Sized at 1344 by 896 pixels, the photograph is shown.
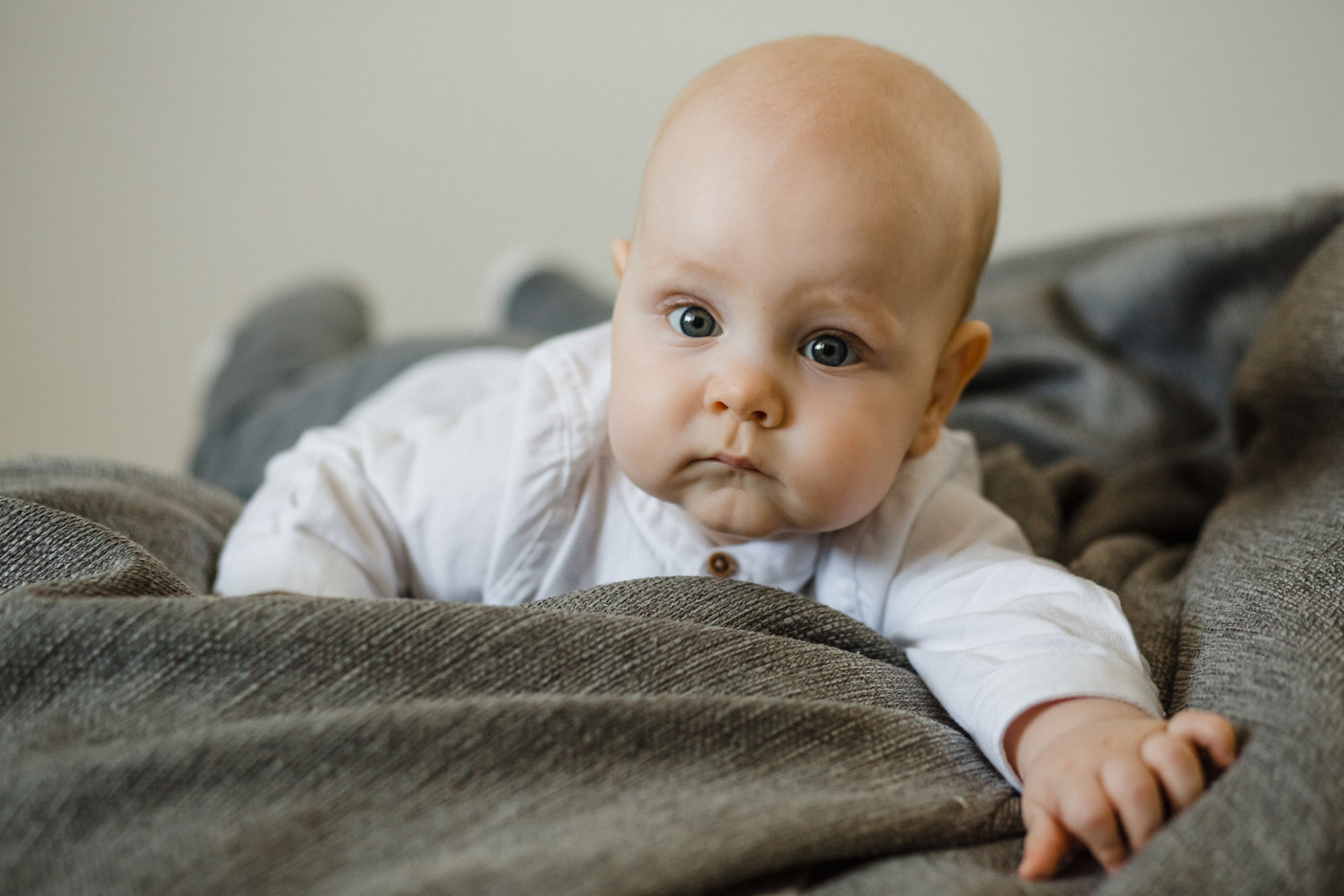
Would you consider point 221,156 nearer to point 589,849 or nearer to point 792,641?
point 792,641

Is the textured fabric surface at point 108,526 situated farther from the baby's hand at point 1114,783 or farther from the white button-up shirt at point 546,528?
the baby's hand at point 1114,783

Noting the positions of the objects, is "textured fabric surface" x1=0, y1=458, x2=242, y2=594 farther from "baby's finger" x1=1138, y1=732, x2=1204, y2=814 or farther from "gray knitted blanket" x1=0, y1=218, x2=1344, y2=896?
"baby's finger" x1=1138, y1=732, x2=1204, y2=814

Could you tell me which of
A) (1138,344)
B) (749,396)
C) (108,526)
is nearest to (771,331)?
(749,396)

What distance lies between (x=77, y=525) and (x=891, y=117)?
0.54m

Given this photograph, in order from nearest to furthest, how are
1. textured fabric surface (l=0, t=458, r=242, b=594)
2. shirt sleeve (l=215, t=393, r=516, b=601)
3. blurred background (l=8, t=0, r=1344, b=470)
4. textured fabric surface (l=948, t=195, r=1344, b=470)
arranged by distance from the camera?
textured fabric surface (l=0, t=458, r=242, b=594) < shirt sleeve (l=215, t=393, r=516, b=601) < textured fabric surface (l=948, t=195, r=1344, b=470) < blurred background (l=8, t=0, r=1344, b=470)

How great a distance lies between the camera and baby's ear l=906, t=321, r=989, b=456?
75 cm

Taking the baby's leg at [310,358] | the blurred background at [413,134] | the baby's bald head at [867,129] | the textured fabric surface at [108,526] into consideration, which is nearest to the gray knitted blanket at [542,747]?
the textured fabric surface at [108,526]

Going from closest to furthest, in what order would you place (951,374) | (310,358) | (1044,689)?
(1044,689) < (951,374) < (310,358)

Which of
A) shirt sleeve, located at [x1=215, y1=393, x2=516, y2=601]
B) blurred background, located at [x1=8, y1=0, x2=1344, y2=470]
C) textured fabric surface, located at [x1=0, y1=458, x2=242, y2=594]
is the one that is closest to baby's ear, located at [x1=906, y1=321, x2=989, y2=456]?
shirt sleeve, located at [x1=215, y1=393, x2=516, y2=601]

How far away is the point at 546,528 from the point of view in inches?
31.1

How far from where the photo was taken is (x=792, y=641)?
0.60 metres

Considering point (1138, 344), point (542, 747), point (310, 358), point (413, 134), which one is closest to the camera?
point (542, 747)

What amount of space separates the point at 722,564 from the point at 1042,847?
13.1 inches

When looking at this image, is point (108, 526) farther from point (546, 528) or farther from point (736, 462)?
point (736, 462)
